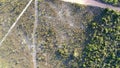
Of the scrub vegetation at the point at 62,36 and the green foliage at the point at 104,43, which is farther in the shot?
the scrub vegetation at the point at 62,36

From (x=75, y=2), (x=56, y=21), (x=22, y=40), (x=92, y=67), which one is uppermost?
(x=75, y=2)

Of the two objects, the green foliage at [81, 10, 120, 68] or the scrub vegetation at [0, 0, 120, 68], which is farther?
the scrub vegetation at [0, 0, 120, 68]

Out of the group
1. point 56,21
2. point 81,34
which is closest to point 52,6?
point 56,21

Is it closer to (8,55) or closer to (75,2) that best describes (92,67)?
(75,2)

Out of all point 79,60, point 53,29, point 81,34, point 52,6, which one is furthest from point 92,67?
point 52,6

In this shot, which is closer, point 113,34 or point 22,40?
point 113,34

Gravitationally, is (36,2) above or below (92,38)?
above

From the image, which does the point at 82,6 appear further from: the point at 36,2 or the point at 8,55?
the point at 8,55

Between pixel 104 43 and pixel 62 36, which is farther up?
pixel 62 36

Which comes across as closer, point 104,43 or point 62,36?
point 104,43
